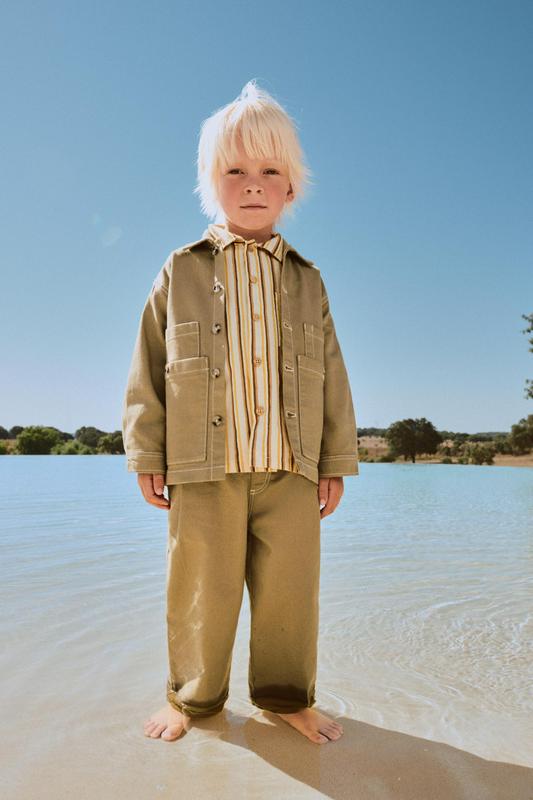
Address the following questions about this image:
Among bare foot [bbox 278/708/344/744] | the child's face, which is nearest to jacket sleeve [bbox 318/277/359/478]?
the child's face

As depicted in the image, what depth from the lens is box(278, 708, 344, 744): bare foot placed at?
5.54 feet

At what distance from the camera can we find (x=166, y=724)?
1.73 m

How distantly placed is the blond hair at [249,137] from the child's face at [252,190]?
21 mm

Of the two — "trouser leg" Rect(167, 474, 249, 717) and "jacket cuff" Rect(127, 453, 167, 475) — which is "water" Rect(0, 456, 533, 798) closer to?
"trouser leg" Rect(167, 474, 249, 717)

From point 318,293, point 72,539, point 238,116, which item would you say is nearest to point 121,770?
point 318,293

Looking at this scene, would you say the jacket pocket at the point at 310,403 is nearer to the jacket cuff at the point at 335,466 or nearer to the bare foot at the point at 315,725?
the jacket cuff at the point at 335,466

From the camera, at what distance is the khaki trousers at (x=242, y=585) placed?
5.77 feet

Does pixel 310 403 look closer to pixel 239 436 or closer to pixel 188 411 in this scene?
pixel 239 436

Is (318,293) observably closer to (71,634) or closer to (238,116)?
(238,116)

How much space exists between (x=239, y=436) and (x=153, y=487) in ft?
0.96

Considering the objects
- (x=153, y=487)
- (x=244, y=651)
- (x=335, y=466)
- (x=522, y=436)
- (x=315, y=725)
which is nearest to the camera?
(x=315, y=725)

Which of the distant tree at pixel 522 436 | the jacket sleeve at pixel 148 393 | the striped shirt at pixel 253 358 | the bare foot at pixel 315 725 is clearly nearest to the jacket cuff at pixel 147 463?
the jacket sleeve at pixel 148 393

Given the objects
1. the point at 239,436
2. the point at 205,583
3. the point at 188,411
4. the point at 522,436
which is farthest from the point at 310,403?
the point at 522,436

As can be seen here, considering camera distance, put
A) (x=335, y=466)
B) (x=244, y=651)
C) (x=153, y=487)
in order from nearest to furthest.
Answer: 1. (x=153, y=487)
2. (x=335, y=466)
3. (x=244, y=651)
